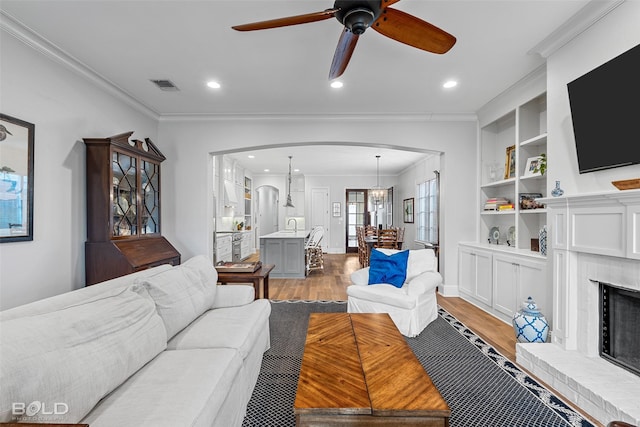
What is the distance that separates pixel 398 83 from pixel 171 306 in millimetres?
3238

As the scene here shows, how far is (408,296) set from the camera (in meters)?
3.07

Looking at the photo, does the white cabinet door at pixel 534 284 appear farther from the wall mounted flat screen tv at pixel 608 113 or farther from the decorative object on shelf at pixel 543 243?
the wall mounted flat screen tv at pixel 608 113

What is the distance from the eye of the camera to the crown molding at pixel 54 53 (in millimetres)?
2355

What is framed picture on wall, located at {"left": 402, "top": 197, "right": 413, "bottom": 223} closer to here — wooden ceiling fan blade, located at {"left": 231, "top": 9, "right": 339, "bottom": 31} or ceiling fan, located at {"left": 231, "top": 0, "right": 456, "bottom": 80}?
ceiling fan, located at {"left": 231, "top": 0, "right": 456, "bottom": 80}

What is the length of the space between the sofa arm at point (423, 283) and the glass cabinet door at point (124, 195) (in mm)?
3254

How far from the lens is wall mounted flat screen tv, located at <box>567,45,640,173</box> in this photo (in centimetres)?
200

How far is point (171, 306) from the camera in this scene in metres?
1.98

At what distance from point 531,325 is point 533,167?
1.88 metres

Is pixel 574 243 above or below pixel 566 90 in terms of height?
below

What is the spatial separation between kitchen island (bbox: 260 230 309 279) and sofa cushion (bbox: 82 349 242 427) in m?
4.21

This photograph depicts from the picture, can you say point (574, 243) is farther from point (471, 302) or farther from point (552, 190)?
point (471, 302)

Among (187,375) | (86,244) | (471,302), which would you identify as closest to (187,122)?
(86,244)

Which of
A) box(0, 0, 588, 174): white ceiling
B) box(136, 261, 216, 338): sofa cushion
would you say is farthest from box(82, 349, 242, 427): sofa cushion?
box(0, 0, 588, 174): white ceiling

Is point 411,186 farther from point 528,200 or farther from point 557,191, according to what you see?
point 557,191
